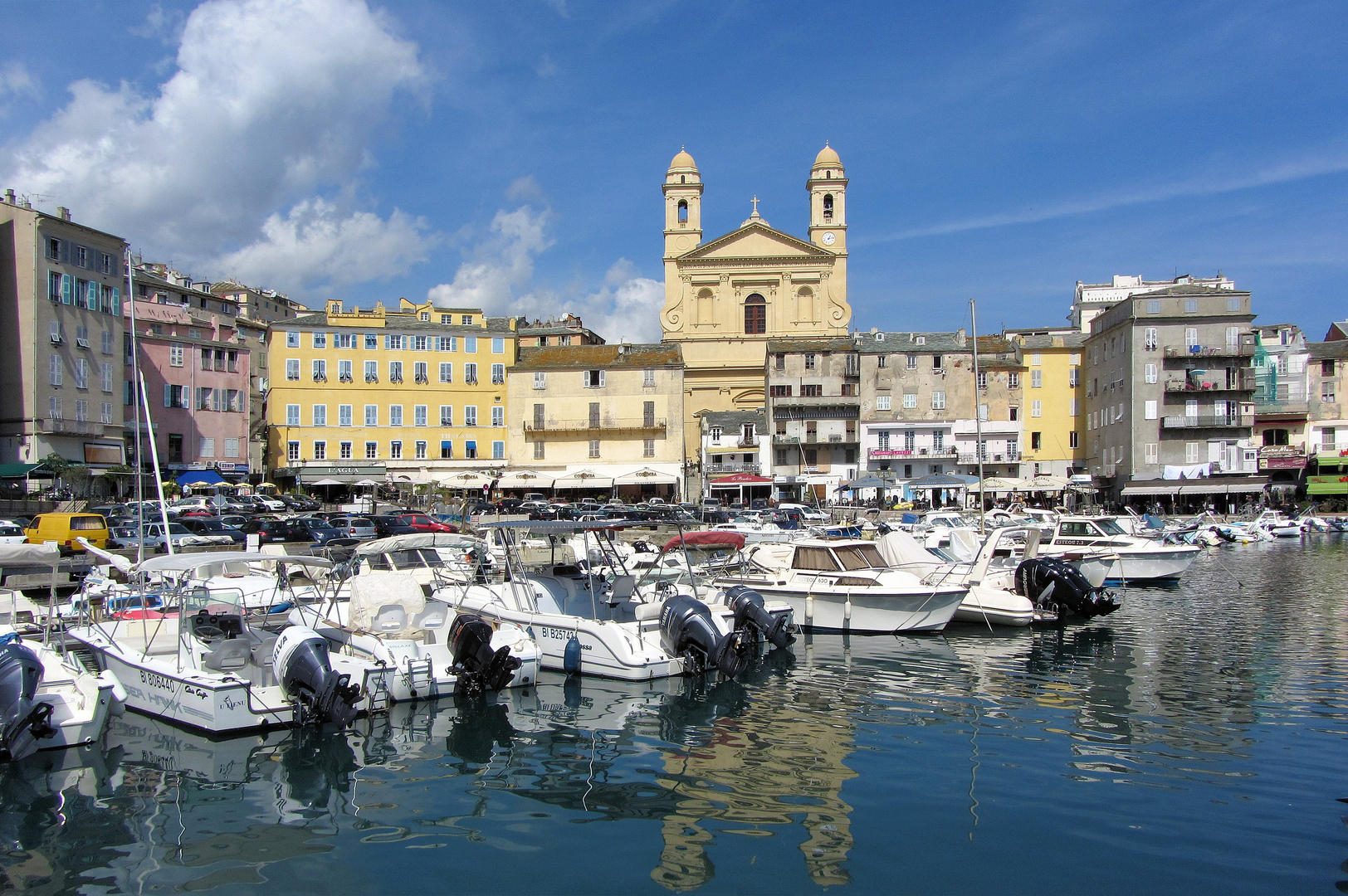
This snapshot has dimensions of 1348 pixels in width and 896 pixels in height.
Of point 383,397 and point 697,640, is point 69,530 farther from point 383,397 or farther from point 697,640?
point 383,397

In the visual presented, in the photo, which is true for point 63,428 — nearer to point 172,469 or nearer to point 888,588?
point 172,469

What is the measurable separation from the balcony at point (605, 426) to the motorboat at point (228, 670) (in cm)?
4458

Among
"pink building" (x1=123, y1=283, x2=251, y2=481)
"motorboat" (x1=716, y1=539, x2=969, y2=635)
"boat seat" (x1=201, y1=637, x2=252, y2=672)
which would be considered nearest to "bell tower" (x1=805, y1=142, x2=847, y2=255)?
"pink building" (x1=123, y1=283, x2=251, y2=481)

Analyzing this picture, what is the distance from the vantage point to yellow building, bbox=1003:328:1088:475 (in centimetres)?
6359

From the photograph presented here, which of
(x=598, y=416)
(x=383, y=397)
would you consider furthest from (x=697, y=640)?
(x=383, y=397)

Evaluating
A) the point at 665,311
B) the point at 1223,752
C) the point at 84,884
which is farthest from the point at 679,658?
the point at 665,311

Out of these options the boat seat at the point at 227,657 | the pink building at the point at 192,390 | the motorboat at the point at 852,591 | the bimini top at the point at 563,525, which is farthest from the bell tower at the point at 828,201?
the boat seat at the point at 227,657

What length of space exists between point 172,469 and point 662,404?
2927 centimetres

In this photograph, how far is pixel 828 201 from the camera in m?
73.8

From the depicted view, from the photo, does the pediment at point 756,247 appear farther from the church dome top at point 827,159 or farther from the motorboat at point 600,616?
the motorboat at point 600,616

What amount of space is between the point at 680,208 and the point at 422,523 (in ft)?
144

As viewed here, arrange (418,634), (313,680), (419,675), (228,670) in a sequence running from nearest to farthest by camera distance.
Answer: (313,680) < (228,670) < (419,675) < (418,634)

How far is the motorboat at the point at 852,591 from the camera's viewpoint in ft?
64.3

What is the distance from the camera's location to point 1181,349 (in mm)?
58312
